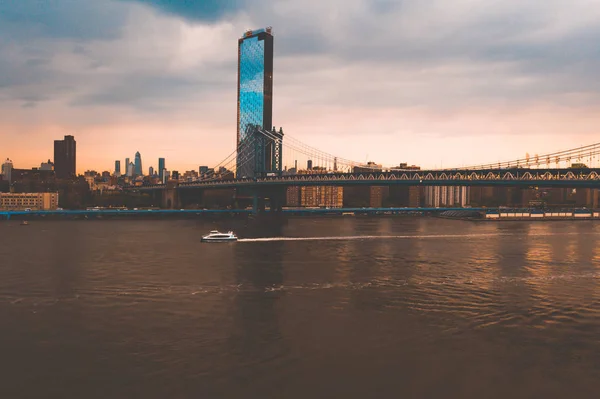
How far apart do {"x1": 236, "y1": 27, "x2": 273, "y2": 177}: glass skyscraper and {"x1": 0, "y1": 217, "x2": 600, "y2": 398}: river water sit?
133935 mm

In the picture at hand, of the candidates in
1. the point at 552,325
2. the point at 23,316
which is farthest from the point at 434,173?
the point at 23,316

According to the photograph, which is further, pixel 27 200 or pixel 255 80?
pixel 255 80

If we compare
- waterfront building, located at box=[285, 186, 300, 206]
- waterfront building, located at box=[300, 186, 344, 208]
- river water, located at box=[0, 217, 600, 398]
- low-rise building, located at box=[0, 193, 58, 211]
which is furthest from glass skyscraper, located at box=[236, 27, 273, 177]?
river water, located at box=[0, 217, 600, 398]

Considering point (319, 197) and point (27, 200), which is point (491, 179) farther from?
point (27, 200)

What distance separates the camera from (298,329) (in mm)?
17125

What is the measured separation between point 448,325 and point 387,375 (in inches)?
220

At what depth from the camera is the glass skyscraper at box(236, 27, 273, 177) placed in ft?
536

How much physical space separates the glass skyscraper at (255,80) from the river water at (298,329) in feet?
439

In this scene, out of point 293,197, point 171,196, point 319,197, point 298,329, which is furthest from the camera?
point 293,197

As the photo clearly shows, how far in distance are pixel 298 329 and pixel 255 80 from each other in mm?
155752

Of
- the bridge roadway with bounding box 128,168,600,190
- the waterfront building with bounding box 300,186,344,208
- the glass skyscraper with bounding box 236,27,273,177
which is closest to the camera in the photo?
the bridge roadway with bounding box 128,168,600,190

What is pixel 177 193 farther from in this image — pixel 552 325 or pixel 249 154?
pixel 552 325

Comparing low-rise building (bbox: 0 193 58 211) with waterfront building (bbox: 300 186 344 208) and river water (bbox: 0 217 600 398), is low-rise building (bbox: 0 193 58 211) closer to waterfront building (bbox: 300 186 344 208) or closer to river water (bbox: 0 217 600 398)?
waterfront building (bbox: 300 186 344 208)

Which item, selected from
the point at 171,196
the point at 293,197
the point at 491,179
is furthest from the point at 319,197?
the point at 491,179
